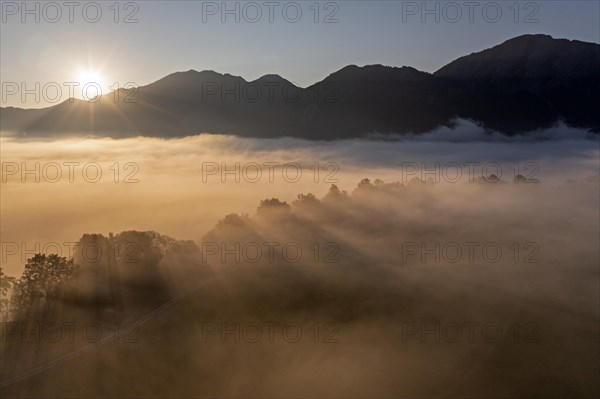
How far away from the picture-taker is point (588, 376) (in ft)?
277

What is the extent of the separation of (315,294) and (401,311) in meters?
19.7

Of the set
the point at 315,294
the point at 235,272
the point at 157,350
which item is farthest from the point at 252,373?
the point at 235,272

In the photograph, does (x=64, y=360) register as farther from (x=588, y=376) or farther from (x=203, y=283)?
(x=588, y=376)

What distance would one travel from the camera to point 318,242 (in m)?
161

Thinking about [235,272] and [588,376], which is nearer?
[588,376]

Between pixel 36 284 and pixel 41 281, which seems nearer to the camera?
pixel 36 284

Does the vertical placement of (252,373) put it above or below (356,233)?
below

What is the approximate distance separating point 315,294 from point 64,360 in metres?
53.3

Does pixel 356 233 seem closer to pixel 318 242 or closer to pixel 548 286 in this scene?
pixel 318 242

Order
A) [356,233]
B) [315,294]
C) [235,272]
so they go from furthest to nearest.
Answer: [356,233] → [235,272] → [315,294]

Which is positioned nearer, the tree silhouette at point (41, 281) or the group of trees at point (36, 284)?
the group of trees at point (36, 284)

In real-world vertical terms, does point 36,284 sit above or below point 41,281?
below

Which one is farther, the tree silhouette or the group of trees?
the tree silhouette

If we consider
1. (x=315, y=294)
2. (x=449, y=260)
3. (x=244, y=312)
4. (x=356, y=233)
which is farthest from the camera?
(x=356, y=233)
